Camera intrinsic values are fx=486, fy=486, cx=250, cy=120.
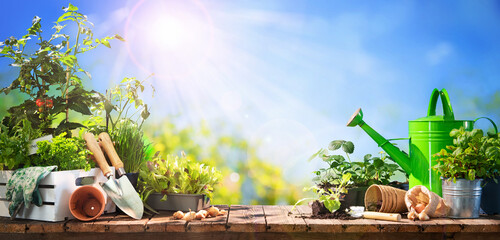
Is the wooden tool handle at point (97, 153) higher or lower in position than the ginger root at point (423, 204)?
higher

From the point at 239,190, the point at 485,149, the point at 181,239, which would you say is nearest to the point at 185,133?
the point at 239,190

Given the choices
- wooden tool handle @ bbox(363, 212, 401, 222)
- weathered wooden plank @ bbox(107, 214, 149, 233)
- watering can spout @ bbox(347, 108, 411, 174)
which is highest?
watering can spout @ bbox(347, 108, 411, 174)

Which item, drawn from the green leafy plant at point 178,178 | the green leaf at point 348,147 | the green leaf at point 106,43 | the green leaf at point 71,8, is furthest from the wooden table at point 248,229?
the green leaf at point 71,8

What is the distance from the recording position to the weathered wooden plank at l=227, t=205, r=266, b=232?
2.06 metres

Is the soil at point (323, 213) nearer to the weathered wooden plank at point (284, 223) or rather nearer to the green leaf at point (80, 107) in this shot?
the weathered wooden plank at point (284, 223)

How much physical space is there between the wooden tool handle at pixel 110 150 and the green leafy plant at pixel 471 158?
1524 millimetres

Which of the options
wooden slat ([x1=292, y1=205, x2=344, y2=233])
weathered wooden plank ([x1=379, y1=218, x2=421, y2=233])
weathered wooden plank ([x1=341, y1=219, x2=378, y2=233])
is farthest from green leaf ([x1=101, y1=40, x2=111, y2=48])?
weathered wooden plank ([x1=379, y1=218, x2=421, y2=233])

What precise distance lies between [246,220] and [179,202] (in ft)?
1.26

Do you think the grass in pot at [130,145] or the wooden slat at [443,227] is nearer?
the wooden slat at [443,227]

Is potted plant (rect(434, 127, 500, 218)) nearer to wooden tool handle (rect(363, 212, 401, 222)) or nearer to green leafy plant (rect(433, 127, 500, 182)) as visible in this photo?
green leafy plant (rect(433, 127, 500, 182))

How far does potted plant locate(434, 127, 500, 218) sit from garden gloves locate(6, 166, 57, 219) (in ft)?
5.93

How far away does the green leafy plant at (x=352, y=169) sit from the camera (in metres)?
2.51

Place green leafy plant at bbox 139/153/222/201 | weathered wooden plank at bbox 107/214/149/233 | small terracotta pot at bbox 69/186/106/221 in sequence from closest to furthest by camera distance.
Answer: weathered wooden plank at bbox 107/214/149/233 → small terracotta pot at bbox 69/186/106/221 → green leafy plant at bbox 139/153/222/201

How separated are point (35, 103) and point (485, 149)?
2.20 metres
